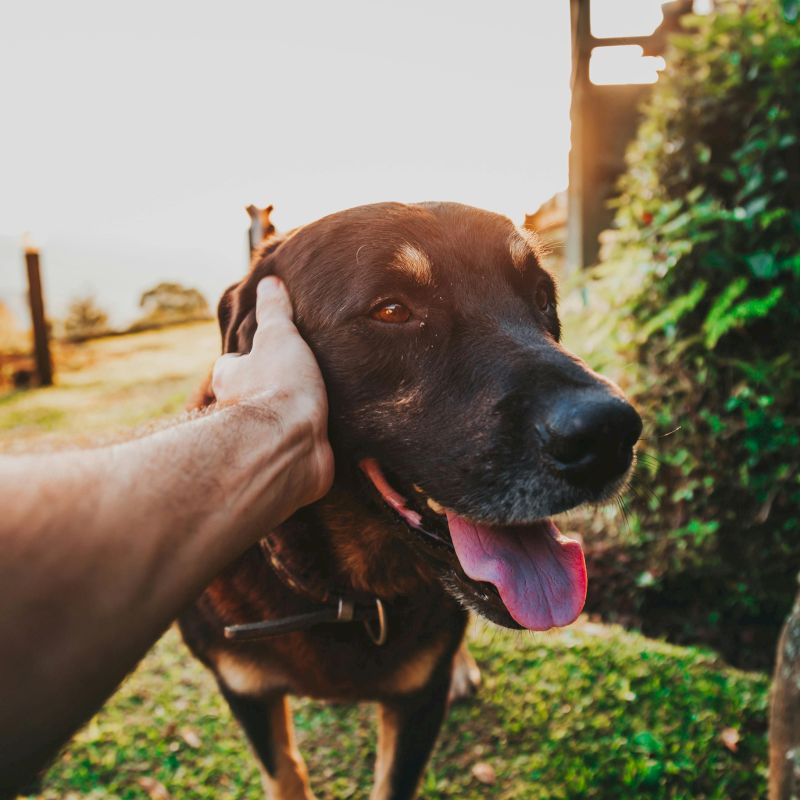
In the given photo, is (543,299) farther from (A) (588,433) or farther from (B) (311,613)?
(B) (311,613)

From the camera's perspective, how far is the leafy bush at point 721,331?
3.81 m

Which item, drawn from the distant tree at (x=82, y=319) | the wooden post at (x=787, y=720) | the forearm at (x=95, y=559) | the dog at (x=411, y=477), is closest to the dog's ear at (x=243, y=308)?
the dog at (x=411, y=477)

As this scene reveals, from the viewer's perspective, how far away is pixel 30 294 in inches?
457

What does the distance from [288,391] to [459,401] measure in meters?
0.52

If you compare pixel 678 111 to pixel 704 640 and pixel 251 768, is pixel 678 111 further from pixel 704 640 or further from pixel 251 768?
pixel 251 768

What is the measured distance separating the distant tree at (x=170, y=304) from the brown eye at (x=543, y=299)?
52.7 feet

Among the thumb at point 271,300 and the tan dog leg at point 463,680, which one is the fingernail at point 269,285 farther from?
the tan dog leg at point 463,680

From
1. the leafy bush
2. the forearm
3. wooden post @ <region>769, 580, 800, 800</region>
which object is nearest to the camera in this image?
the forearm

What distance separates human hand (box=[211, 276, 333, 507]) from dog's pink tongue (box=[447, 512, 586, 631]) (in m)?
0.50

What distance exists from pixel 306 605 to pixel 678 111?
3890 mm

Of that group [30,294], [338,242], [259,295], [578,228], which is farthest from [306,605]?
[30,294]

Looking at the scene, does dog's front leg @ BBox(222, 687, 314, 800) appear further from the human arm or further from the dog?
the human arm

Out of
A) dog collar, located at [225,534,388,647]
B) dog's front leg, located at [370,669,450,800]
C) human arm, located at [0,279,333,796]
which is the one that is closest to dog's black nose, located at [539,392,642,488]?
human arm, located at [0,279,333,796]

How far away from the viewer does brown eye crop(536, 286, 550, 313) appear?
2.64m
